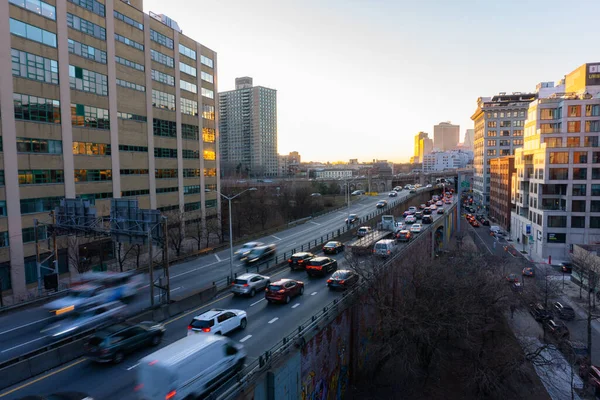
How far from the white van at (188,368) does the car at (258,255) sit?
19534mm

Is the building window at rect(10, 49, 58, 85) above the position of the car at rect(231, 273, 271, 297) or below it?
above

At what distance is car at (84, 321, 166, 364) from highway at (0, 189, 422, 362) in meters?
4.12

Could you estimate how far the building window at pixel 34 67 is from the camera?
1352 inches

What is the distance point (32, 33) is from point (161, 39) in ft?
65.3

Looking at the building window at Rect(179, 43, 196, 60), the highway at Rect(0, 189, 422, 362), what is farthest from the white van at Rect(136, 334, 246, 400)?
the building window at Rect(179, 43, 196, 60)

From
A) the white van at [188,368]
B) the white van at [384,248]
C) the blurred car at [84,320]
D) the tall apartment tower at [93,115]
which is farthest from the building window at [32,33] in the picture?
the white van at [384,248]

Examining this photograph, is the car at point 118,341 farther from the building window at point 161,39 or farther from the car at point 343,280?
the building window at point 161,39

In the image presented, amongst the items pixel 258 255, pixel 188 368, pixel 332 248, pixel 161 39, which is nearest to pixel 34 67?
pixel 161 39

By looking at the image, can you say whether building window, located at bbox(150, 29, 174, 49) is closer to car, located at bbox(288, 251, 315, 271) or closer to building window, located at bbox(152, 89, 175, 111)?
building window, located at bbox(152, 89, 175, 111)

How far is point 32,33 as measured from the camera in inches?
1404

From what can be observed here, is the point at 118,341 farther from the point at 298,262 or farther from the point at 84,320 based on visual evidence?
the point at 298,262

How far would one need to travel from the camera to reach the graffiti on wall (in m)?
17.7

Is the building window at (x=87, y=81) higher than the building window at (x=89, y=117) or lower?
higher

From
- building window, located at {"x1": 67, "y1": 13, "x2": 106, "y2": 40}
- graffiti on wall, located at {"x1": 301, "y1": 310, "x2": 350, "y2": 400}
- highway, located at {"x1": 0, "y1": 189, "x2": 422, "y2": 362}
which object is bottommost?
graffiti on wall, located at {"x1": 301, "y1": 310, "x2": 350, "y2": 400}
